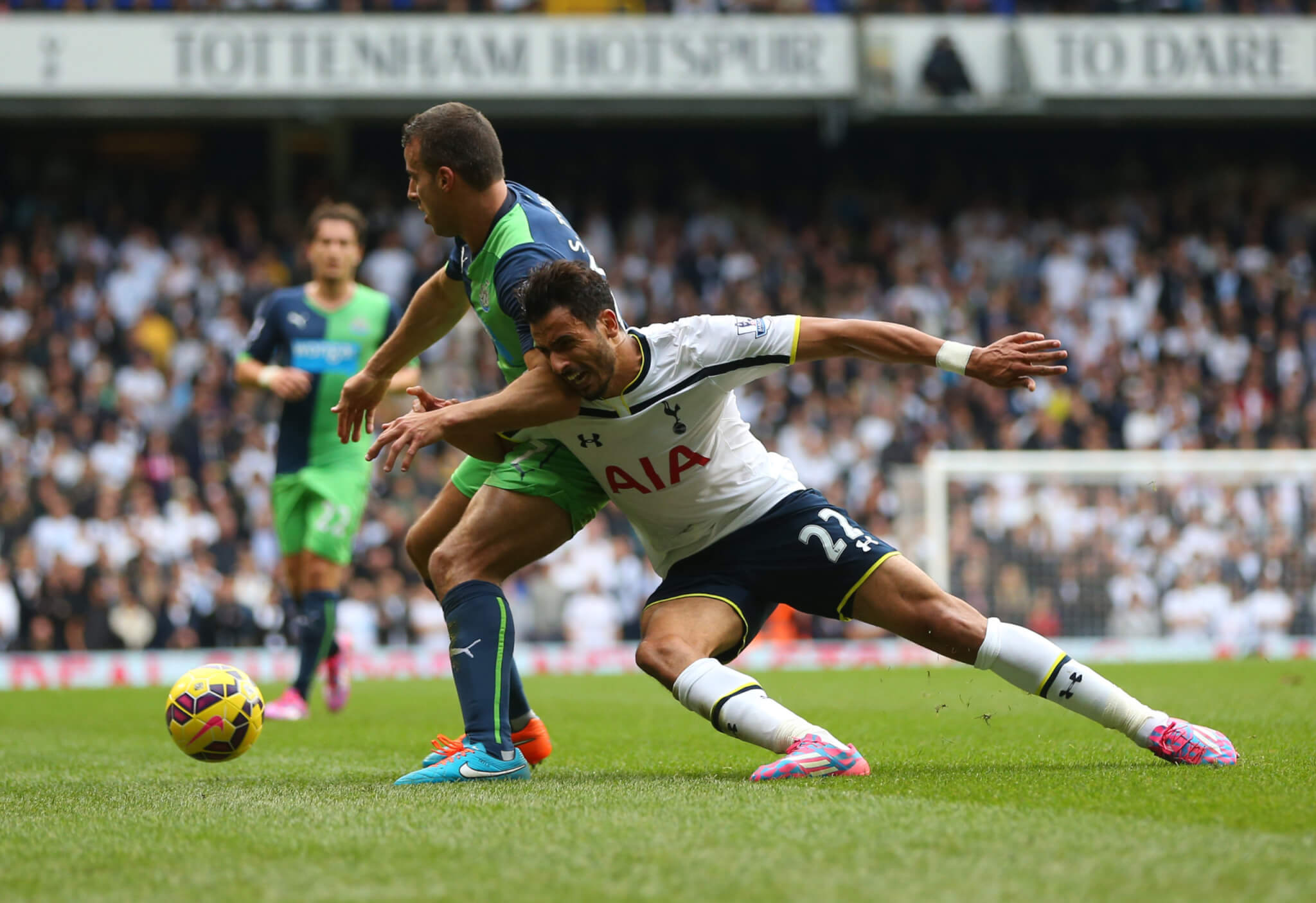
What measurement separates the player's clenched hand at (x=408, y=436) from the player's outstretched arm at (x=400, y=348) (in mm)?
916

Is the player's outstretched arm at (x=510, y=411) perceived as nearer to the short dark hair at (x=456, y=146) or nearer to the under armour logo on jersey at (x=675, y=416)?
the under armour logo on jersey at (x=675, y=416)

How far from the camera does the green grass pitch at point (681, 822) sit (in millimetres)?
2967

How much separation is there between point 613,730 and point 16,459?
40.6 feet

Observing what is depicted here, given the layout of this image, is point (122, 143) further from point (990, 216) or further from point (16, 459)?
point (990, 216)

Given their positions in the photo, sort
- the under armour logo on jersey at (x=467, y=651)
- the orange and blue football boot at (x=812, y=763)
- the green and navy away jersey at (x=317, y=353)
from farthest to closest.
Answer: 1. the green and navy away jersey at (x=317, y=353)
2. the under armour logo on jersey at (x=467, y=651)
3. the orange and blue football boot at (x=812, y=763)

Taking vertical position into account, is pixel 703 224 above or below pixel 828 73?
below

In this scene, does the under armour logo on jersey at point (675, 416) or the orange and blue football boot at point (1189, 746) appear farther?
the under armour logo on jersey at point (675, 416)

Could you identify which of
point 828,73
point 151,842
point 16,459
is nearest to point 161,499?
point 16,459

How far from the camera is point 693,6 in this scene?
22.0 metres

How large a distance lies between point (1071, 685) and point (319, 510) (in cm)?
484

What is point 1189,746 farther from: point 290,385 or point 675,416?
point 290,385

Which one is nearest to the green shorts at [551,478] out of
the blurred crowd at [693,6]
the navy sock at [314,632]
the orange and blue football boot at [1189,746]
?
the orange and blue football boot at [1189,746]

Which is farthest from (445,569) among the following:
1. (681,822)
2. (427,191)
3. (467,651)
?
(681,822)

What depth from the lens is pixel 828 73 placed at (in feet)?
70.8
